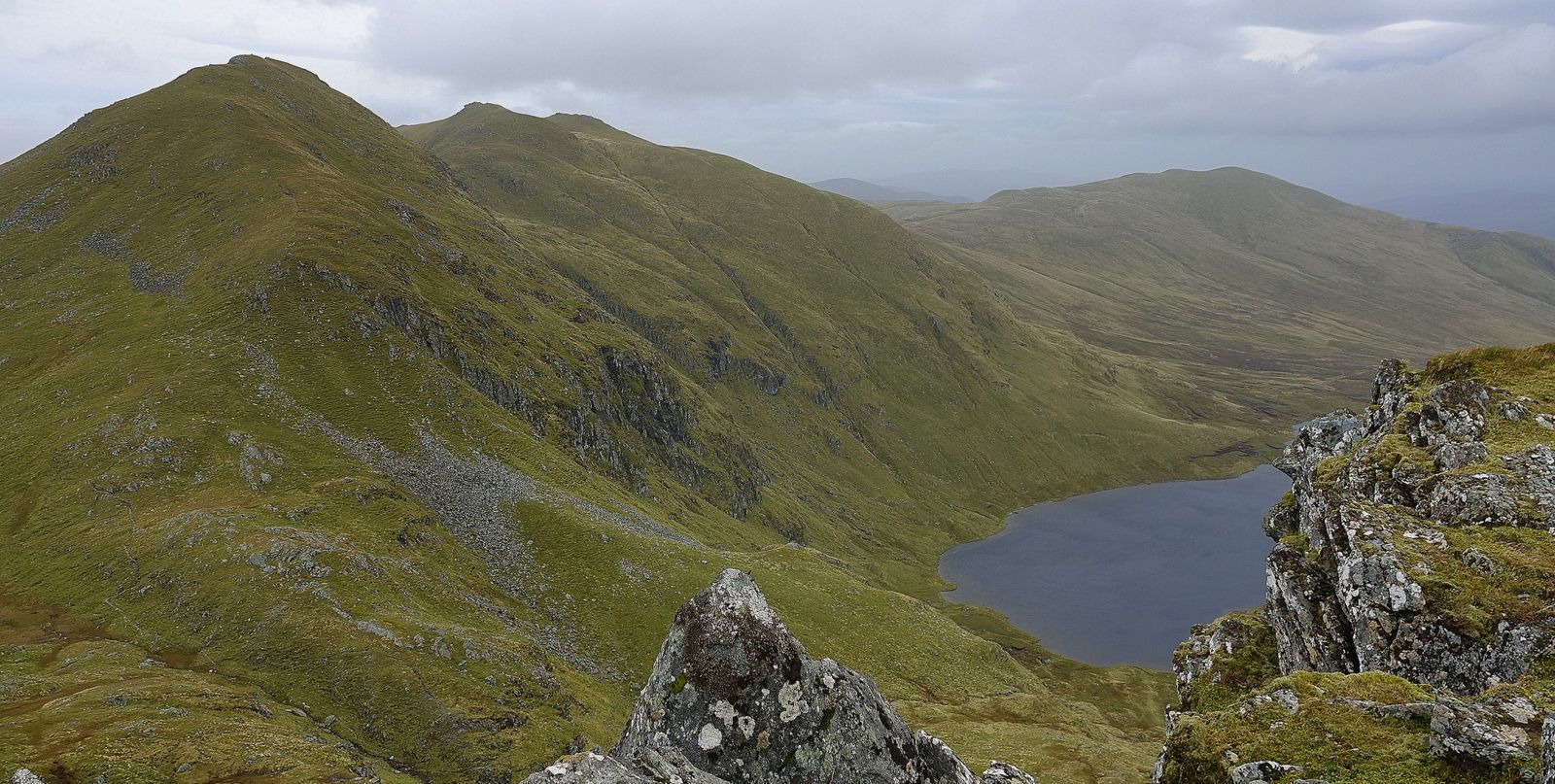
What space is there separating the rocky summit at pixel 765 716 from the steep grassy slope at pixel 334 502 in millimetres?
32568

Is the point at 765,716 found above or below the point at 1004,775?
above

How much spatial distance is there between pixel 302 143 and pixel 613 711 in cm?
13070

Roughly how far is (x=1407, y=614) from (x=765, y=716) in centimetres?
1940

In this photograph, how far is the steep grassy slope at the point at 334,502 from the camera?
49.6 m

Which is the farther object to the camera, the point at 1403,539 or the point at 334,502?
the point at 334,502

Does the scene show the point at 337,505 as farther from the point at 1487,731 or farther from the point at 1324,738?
the point at 1487,731

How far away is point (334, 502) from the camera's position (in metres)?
68.6

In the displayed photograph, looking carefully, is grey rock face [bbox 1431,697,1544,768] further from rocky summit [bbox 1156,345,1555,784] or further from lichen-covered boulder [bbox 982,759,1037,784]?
lichen-covered boulder [bbox 982,759,1037,784]

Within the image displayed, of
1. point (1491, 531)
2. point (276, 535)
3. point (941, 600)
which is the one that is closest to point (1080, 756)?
point (1491, 531)

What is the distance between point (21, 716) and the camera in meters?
39.5

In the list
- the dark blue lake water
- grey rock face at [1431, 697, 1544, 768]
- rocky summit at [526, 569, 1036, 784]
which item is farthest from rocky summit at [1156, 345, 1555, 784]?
the dark blue lake water

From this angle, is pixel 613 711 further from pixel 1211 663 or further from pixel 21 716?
pixel 1211 663

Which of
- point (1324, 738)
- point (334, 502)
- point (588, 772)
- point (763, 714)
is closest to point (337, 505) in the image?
point (334, 502)

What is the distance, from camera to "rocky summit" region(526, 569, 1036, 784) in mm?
18469
